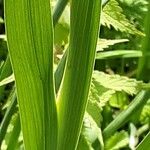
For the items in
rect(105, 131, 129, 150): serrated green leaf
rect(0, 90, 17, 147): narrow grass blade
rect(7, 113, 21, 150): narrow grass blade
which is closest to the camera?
rect(0, 90, 17, 147): narrow grass blade

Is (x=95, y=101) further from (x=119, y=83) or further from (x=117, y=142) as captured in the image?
(x=117, y=142)

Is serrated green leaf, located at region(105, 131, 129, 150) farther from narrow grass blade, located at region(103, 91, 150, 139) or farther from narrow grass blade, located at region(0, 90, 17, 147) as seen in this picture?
narrow grass blade, located at region(0, 90, 17, 147)

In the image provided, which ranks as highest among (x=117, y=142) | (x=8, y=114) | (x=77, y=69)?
(x=77, y=69)

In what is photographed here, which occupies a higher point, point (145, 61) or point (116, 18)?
point (116, 18)

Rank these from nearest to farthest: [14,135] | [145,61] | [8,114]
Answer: [8,114]
[14,135]
[145,61]

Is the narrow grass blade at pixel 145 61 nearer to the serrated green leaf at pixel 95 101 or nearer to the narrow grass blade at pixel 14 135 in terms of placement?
the serrated green leaf at pixel 95 101

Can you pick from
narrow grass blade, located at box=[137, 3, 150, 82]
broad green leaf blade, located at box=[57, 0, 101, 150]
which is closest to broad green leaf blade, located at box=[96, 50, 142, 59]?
narrow grass blade, located at box=[137, 3, 150, 82]

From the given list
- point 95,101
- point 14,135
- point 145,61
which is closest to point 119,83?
point 95,101
